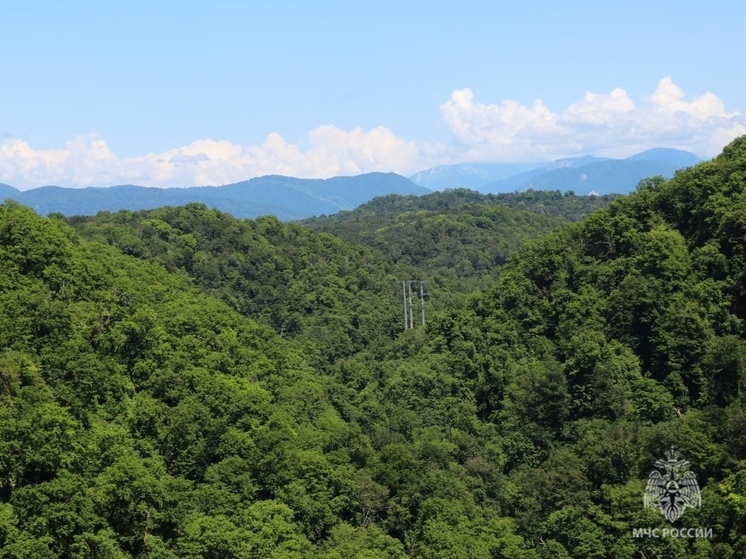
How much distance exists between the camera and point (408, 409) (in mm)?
44719

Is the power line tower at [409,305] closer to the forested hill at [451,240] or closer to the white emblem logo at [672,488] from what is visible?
the forested hill at [451,240]

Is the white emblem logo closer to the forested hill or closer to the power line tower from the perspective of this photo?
the power line tower

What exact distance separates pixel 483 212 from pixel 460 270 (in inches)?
800

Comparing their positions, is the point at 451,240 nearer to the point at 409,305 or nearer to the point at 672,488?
the point at 409,305

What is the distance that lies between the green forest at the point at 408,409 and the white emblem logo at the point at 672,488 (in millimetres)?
302

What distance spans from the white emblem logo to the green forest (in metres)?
0.30

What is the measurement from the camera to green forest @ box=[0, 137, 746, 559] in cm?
2728

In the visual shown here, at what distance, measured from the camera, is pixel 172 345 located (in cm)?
3819

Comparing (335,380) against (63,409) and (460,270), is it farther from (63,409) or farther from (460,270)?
(460,270)

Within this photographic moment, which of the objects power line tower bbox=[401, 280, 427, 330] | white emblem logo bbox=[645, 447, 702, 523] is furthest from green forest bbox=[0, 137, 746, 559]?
power line tower bbox=[401, 280, 427, 330]

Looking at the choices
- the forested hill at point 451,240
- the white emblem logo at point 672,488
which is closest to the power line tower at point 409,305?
the forested hill at point 451,240

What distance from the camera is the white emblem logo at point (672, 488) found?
29.6 m

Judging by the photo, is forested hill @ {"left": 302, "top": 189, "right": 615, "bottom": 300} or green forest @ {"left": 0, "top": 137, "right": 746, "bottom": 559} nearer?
green forest @ {"left": 0, "top": 137, "right": 746, "bottom": 559}

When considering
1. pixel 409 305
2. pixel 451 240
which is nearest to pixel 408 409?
pixel 409 305
